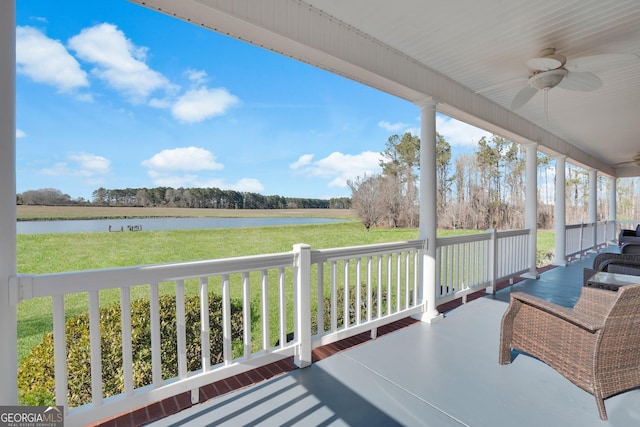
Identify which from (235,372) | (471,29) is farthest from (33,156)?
(471,29)

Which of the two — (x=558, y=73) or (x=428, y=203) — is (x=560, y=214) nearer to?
(x=558, y=73)

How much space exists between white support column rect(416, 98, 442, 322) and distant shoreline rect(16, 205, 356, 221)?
4.08 m

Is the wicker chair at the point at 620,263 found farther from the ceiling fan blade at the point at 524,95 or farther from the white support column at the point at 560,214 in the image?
the white support column at the point at 560,214

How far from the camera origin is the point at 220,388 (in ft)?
7.23

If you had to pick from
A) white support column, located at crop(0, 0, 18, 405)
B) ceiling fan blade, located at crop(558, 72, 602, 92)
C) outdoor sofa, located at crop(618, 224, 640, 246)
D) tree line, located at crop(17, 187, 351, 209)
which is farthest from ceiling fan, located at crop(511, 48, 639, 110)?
outdoor sofa, located at crop(618, 224, 640, 246)

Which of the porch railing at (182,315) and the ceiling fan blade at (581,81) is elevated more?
the ceiling fan blade at (581,81)

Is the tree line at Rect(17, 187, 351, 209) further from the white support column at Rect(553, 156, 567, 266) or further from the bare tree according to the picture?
the white support column at Rect(553, 156, 567, 266)

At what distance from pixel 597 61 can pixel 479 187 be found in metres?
13.0

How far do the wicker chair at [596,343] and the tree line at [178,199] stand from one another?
20.5ft

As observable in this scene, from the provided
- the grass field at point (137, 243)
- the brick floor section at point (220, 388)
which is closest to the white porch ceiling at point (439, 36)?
the brick floor section at point (220, 388)

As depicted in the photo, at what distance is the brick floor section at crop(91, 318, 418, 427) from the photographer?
6.11ft

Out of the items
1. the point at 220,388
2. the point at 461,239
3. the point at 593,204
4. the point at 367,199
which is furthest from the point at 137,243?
the point at 593,204

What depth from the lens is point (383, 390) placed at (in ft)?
7.11

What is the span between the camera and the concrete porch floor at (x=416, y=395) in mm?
1873
